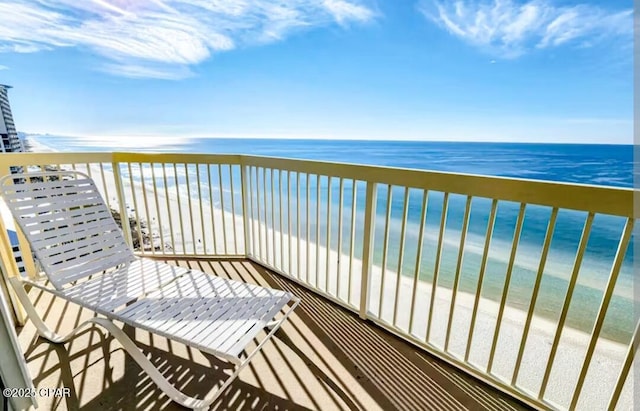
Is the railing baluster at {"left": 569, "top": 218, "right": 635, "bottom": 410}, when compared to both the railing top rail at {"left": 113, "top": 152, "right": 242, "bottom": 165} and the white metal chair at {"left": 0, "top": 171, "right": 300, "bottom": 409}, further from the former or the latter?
the railing top rail at {"left": 113, "top": 152, "right": 242, "bottom": 165}

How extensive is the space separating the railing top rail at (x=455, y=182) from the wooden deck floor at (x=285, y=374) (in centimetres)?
104

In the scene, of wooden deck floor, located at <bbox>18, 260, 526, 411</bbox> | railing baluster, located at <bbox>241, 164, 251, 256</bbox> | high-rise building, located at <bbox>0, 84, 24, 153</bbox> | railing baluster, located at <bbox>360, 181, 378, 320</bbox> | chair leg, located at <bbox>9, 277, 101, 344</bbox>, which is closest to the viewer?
wooden deck floor, located at <bbox>18, 260, 526, 411</bbox>

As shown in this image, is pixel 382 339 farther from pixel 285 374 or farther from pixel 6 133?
pixel 6 133

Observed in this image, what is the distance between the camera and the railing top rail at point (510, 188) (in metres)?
0.98

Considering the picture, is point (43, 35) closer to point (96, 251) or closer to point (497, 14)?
point (96, 251)

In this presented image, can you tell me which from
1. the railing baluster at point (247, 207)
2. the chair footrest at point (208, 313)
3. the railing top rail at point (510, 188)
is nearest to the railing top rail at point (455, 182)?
the railing top rail at point (510, 188)

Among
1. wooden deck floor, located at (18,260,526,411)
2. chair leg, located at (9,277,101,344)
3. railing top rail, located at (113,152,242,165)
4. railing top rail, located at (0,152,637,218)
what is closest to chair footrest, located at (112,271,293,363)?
wooden deck floor, located at (18,260,526,411)

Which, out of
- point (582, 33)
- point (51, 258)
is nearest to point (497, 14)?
point (51, 258)

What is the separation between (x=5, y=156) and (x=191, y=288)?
73.9 inches

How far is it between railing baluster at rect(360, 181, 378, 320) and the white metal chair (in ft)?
1.75

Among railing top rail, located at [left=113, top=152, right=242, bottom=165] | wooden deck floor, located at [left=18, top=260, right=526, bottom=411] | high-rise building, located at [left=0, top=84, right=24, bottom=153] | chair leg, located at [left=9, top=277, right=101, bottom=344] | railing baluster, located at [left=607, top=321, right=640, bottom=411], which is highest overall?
high-rise building, located at [left=0, top=84, right=24, bottom=153]

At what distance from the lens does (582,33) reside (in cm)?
1395

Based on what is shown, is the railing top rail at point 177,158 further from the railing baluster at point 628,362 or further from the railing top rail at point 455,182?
the railing baluster at point 628,362

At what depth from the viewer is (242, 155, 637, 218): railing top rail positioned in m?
0.98
